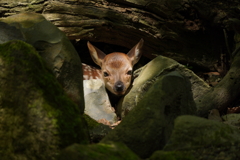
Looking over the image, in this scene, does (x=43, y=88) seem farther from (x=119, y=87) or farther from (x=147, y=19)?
(x=147, y=19)

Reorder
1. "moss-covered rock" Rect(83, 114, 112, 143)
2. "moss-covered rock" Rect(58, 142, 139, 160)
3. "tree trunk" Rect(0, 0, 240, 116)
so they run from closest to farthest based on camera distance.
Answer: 1. "moss-covered rock" Rect(58, 142, 139, 160)
2. "moss-covered rock" Rect(83, 114, 112, 143)
3. "tree trunk" Rect(0, 0, 240, 116)

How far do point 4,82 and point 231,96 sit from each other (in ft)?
13.4

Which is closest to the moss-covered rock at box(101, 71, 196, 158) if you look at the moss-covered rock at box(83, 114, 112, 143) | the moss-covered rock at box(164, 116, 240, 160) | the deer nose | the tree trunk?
the moss-covered rock at box(164, 116, 240, 160)

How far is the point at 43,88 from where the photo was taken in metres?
3.08

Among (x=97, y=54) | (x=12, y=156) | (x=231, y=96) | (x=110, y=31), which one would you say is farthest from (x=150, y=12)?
(x=12, y=156)

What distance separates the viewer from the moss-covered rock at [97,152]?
2.25m

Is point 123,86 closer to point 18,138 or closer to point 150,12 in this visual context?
point 150,12

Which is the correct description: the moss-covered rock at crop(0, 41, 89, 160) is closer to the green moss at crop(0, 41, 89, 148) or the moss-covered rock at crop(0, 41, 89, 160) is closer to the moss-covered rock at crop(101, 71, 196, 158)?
the green moss at crop(0, 41, 89, 148)

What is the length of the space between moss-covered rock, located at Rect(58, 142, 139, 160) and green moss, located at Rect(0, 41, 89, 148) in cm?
55

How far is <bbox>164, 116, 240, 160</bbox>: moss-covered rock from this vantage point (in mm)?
2920

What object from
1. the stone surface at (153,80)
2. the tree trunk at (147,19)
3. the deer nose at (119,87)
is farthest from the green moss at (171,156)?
the tree trunk at (147,19)

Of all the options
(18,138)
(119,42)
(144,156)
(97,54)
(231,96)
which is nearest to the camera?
(18,138)

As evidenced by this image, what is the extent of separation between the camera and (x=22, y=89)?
9.88 feet

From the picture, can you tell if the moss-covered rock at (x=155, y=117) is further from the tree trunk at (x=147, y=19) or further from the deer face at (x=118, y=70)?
the tree trunk at (x=147, y=19)
